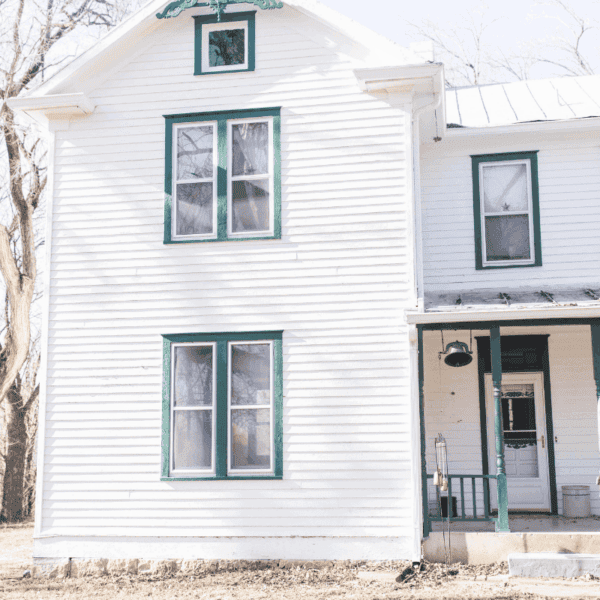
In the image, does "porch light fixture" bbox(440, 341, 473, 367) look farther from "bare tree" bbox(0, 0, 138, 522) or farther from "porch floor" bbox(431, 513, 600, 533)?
"bare tree" bbox(0, 0, 138, 522)

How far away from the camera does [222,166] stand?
971 cm

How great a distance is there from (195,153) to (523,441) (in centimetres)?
634

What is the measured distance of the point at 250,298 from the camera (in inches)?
369

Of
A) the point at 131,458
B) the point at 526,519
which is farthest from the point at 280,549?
the point at 526,519

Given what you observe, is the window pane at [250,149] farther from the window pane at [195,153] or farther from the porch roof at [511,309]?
the porch roof at [511,309]

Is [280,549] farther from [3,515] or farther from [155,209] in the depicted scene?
[3,515]

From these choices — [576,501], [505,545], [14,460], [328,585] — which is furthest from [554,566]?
[14,460]

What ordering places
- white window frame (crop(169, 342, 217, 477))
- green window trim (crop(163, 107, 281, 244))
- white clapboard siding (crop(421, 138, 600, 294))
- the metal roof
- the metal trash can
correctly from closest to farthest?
white window frame (crop(169, 342, 217, 477)) < green window trim (crop(163, 107, 281, 244)) < the metal trash can < white clapboard siding (crop(421, 138, 600, 294)) < the metal roof

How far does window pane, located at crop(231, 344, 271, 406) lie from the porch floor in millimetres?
2793

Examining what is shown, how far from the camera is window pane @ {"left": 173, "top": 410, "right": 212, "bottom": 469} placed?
9.19 metres

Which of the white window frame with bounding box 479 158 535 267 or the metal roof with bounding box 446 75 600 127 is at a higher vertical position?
the metal roof with bounding box 446 75 600 127

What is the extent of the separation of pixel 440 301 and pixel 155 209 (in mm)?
3913

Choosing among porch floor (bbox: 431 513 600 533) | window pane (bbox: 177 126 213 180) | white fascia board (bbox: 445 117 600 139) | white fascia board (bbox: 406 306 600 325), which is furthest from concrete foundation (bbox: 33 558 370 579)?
white fascia board (bbox: 445 117 600 139)

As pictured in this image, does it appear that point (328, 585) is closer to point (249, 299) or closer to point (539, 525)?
point (539, 525)
